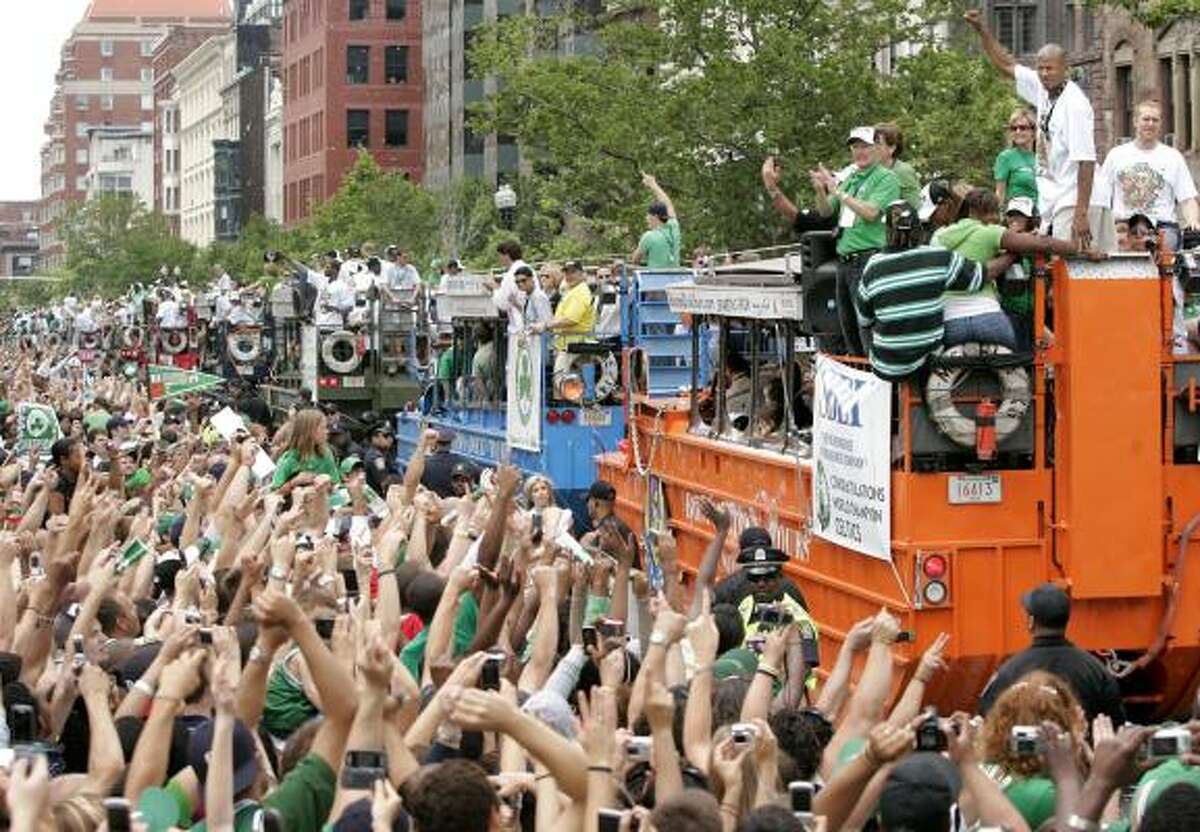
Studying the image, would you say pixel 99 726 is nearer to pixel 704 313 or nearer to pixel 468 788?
pixel 468 788

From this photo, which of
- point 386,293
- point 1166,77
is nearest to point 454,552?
point 386,293

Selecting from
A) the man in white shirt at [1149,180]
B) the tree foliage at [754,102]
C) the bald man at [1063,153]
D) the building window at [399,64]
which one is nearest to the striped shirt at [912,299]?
the bald man at [1063,153]

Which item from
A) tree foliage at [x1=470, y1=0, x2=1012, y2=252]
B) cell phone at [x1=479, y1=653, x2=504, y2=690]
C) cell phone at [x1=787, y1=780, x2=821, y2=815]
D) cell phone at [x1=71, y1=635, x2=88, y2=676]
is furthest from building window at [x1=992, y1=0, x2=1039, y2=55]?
cell phone at [x1=787, y1=780, x2=821, y2=815]

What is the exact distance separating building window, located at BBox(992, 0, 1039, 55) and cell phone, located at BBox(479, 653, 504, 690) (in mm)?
54276

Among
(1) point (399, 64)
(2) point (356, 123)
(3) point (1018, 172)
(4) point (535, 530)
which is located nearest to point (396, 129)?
(2) point (356, 123)

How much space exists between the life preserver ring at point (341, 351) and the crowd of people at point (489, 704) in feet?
70.9

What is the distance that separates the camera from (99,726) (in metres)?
8.76

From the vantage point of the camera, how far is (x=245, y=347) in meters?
44.3

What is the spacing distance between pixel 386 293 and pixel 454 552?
2347cm

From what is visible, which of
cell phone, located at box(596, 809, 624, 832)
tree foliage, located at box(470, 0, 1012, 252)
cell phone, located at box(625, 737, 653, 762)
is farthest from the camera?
tree foliage, located at box(470, 0, 1012, 252)

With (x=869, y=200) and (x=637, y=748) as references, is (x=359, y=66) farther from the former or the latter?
(x=637, y=748)

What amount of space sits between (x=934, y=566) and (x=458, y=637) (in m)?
2.81

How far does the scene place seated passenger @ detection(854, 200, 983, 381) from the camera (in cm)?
1371

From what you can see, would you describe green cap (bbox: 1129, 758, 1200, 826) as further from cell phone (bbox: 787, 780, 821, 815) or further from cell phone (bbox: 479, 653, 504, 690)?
cell phone (bbox: 479, 653, 504, 690)
